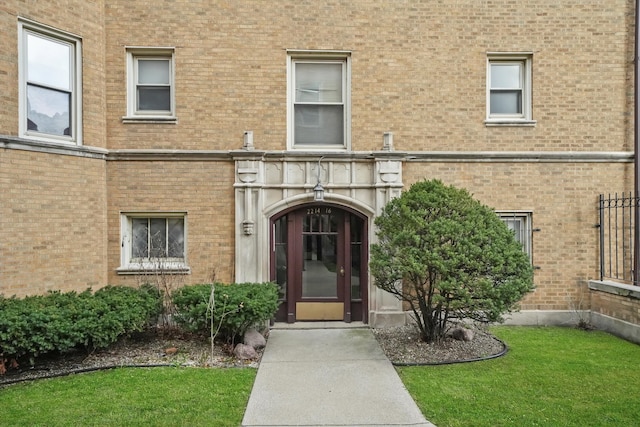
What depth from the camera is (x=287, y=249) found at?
815cm

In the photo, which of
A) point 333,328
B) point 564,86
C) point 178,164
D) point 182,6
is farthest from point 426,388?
point 182,6

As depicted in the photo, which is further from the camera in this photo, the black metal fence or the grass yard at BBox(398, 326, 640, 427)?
the black metal fence

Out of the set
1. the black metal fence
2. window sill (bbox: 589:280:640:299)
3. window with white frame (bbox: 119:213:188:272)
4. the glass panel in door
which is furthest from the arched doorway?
the black metal fence

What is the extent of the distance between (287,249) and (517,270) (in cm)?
418

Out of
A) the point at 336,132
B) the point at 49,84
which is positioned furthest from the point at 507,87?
the point at 49,84

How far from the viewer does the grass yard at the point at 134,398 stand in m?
4.41

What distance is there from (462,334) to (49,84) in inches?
337

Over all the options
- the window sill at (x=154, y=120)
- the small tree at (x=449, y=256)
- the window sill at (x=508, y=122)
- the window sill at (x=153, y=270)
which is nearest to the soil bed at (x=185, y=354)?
the small tree at (x=449, y=256)

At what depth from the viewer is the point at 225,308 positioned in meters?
6.46

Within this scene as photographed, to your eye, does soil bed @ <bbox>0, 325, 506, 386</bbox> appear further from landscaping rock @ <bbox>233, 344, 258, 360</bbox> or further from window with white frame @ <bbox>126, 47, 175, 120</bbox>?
window with white frame @ <bbox>126, 47, 175, 120</bbox>

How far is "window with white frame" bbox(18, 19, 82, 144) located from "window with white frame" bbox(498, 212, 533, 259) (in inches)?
334

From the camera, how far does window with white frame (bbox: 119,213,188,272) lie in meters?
8.04

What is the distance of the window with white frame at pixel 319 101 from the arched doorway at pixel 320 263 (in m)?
1.42

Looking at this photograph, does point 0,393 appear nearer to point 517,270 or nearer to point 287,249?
point 287,249
